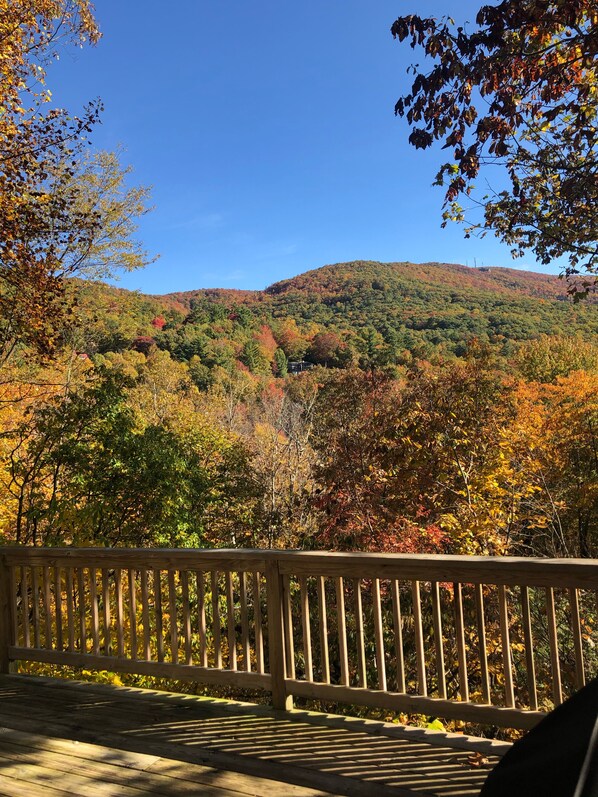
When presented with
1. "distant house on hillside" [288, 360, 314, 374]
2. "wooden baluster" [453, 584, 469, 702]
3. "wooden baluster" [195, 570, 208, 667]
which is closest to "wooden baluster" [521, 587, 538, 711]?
"wooden baluster" [453, 584, 469, 702]

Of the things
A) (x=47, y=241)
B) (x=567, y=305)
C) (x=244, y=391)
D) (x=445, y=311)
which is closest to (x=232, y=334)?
(x=244, y=391)

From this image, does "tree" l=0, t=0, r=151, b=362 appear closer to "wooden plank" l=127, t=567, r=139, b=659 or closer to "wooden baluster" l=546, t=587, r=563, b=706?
"wooden plank" l=127, t=567, r=139, b=659

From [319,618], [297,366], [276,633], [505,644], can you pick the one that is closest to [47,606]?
[276,633]

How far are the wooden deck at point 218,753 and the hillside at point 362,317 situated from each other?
1546 centimetres

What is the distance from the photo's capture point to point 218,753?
2.54m

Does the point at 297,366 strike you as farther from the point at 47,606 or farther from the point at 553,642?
the point at 553,642

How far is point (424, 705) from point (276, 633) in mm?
840

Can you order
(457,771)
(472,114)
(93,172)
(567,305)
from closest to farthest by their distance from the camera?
(457,771) → (472,114) → (93,172) → (567,305)

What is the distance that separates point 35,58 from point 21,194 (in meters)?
1.70

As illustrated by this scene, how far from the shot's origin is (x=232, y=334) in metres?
46.9

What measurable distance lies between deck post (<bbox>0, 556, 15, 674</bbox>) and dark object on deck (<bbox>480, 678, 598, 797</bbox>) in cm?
366

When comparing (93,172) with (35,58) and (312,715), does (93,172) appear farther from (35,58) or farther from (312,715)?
(312,715)

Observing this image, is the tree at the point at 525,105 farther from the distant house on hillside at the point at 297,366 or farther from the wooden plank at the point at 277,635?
the distant house on hillside at the point at 297,366

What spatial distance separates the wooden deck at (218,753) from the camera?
2238mm
